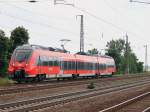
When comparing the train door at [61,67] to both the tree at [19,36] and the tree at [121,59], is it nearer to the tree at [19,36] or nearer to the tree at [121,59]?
the tree at [19,36]

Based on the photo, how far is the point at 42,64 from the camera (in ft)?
144

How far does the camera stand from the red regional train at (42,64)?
138 feet

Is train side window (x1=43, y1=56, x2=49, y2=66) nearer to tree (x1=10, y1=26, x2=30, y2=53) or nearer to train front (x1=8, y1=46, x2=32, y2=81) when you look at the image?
train front (x1=8, y1=46, x2=32, y2=81)

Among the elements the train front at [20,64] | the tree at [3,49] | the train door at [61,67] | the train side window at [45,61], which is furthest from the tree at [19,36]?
the train front at [20,64]

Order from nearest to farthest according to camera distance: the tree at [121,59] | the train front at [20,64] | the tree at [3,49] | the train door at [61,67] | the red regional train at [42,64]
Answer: the train front at [20,64] → the red regional train at [42,64] → the train door at [61,67] → the tree at [3,49] → the tree at [121,59]

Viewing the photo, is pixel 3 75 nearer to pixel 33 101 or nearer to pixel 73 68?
pixel 73 68

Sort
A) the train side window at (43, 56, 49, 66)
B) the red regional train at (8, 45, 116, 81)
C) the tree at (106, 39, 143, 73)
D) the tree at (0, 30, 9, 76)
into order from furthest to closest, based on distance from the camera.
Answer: the tree at (106, 39, 143, 73) → the tree at (0, 30, 9, 76) → the train side window at (43, 56, 49, 66) → the red regional train at (8, 45, 116, 81)

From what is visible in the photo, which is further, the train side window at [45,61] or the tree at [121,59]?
the tree at [121,59]

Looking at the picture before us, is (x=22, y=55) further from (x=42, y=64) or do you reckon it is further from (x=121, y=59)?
(x=121, y=59)

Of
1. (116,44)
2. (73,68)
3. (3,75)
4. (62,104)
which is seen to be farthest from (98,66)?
(116,44)

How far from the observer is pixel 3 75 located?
5322 cm

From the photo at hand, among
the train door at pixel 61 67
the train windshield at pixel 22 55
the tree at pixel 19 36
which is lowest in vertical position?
the train door at pixel 61 67

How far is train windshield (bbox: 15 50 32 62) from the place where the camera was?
1665 inches

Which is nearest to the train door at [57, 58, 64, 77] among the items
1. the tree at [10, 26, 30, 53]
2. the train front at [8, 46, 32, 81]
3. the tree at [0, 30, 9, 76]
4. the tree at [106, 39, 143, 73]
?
the tree at [0, 30, 9, 76]
